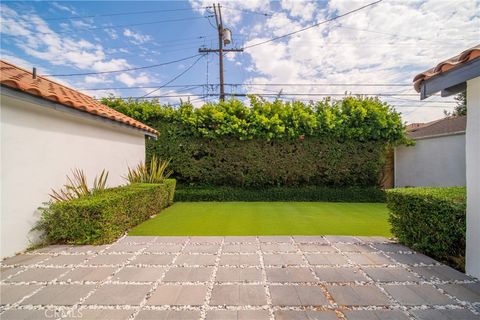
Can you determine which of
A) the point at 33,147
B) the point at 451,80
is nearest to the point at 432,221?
the point at 451,80

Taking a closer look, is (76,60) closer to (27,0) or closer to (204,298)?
(27,0)

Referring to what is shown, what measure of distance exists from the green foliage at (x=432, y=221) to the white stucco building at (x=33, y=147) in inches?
272

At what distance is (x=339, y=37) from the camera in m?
10.4

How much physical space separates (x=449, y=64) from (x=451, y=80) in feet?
0.65

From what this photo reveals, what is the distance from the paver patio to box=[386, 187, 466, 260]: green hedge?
29 centimetres

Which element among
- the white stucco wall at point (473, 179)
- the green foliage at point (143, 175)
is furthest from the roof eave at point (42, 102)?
the white stucco wall at point (473, 179)

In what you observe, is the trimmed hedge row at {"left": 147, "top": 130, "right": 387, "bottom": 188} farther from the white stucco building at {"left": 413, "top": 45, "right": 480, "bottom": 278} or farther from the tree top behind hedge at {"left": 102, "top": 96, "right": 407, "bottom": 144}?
the white stucco building at {"left": 413, "top": 45, "right": 480, "bottom": 278}

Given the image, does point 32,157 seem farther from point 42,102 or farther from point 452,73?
point 452,73

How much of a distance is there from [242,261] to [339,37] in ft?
37.0

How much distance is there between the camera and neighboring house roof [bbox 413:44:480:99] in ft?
7.80

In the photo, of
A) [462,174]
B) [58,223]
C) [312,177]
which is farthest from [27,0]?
[462,174]

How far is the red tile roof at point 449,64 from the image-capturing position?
7.81 feet

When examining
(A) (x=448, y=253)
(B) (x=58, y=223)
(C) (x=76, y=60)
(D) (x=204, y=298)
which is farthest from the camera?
(C) (x=76, y=60)

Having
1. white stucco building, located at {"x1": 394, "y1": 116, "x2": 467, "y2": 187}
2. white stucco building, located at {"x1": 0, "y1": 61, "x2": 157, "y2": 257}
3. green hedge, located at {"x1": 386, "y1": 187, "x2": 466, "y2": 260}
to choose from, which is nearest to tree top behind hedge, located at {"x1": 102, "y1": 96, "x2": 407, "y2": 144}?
white stucco building, located at {"x1": 394, "y1": 116, "x2": 467, "y2": 187}
